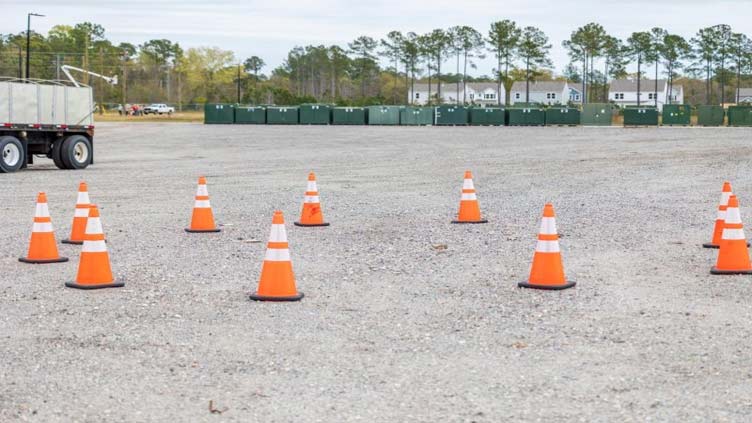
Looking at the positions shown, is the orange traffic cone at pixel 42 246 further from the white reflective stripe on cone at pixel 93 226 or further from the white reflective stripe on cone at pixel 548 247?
the white reflective stripe on cone at pixel 548 247

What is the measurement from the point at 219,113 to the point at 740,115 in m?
35.6

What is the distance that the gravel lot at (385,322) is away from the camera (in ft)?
19.0

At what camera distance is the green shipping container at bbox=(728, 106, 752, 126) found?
6719 cm

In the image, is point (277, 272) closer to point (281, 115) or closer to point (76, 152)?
point (76, 152)

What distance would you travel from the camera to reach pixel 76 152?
2681cm

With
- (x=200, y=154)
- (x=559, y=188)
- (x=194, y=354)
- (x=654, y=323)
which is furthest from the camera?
(x=200, y=154)

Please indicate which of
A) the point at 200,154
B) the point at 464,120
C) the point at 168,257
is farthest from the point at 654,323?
the point at 464,120

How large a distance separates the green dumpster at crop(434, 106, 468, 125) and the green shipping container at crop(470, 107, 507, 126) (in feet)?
2.17

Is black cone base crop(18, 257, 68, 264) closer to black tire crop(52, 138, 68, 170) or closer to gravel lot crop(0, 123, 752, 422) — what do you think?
gravel lot crop(0, 123, 752, 422)

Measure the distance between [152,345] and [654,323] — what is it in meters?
3.54

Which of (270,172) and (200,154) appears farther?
(200,154)

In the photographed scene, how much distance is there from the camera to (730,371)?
6391 mm

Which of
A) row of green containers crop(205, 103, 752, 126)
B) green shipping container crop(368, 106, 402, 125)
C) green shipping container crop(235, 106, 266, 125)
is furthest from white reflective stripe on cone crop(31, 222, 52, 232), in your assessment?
green shipping container crop(235, 106, 266, 125)

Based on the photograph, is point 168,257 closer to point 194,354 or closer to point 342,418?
point 194,354
